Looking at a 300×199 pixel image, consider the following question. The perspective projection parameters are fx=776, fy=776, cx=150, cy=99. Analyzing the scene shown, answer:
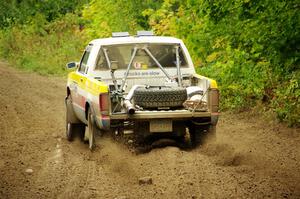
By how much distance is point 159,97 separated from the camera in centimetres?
1128

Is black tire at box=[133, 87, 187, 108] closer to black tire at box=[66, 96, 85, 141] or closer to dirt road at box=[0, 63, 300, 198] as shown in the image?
dirt road at box=[0, 63, 300, 198]

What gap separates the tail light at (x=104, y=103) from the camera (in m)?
10.9

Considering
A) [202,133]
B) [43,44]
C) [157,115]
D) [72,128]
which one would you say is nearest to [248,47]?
[202,133]

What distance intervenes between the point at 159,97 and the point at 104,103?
0.86 metres

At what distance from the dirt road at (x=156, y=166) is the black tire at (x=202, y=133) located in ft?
0.40

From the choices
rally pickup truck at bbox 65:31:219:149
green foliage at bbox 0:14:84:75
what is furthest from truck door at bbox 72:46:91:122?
green foliage at bbox 0:14:84:75

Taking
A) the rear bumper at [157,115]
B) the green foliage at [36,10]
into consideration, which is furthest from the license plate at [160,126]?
the green foliage at [36,10]

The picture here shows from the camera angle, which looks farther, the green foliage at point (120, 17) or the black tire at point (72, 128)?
the green foliage at point (120, 17)

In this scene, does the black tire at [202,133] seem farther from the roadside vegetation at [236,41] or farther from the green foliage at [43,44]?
the green foliage at [43,44]

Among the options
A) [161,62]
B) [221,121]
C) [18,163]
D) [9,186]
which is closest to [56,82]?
[221,121]

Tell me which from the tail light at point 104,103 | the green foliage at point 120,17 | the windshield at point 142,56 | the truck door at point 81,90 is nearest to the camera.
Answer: the tail light at point 104,103

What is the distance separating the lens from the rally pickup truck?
11133 mm

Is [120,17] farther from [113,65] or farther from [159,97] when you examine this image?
[159,97]

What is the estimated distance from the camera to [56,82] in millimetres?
25984
